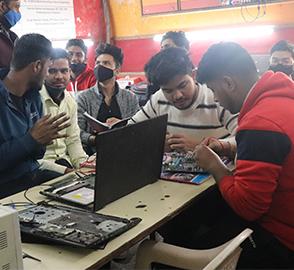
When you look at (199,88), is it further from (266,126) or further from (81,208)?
(81,208)

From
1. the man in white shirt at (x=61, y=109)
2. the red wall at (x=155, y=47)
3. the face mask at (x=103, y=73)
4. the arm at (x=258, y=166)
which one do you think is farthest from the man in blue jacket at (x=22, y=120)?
the red wall at (x=155, y=47)

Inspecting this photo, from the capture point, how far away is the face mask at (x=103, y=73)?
321 centimetres

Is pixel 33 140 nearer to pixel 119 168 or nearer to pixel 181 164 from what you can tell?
pixel 119 168

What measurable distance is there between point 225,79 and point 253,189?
0.50m

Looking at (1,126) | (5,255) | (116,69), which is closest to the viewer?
(5,255)

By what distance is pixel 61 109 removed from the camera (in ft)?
8.96

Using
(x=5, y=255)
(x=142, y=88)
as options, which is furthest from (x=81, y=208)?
(x=142, y=88)

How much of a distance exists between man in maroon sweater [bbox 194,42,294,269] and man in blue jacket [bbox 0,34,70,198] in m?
0.91

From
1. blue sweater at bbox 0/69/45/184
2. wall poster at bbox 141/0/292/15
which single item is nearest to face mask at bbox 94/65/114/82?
blue sweater at bbox 0/69/45/184

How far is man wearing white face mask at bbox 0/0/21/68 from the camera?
260 centimetres

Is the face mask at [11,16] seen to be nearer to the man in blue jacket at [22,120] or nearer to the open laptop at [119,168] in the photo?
the man in blue jacket at [22,120]

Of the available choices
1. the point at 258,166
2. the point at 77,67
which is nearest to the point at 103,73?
the point at 77,67

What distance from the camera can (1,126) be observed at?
1.95 metres

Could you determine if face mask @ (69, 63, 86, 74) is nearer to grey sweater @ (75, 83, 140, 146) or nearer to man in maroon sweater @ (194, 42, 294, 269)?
grey sweater @ (75, 83, 140, 146)
